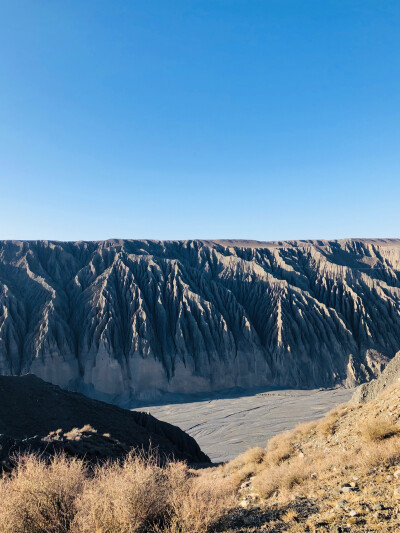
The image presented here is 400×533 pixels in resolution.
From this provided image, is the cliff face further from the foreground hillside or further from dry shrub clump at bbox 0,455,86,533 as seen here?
dry shrub clump at bbox 0,455,86,533

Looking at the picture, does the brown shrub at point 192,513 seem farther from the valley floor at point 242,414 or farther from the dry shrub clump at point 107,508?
the valley floor at point 242,414

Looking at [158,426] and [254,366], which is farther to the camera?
[254,366]

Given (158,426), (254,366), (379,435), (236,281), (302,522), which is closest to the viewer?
(302,522)

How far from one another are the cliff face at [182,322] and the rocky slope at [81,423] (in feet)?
87.7

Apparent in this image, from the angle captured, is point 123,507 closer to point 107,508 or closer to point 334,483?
point 107,508

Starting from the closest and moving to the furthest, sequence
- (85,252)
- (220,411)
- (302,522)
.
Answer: (302,522), (220,411), (85,252)

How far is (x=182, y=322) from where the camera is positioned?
56.9 m

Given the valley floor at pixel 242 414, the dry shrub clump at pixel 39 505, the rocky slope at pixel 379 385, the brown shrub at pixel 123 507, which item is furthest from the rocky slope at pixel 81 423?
the brown shrub at pixel 123 507

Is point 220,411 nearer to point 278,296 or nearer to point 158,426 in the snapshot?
point 158,426

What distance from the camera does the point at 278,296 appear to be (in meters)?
61.8

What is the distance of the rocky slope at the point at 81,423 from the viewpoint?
1649 cm

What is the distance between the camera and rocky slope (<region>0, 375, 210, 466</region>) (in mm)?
16487

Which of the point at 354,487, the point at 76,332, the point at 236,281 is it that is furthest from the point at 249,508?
the point at 236,281

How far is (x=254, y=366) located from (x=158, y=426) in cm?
3220
